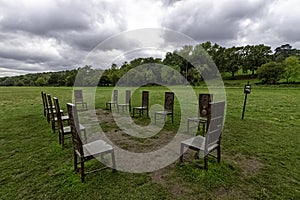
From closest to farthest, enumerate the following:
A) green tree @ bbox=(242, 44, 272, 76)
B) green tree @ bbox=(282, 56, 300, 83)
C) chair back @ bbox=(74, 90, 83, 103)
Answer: chair back @ bbox=(74, 90, 83, 103), green tree @ bbox=(282, 56, 300, 83), green tree @ bbox=(242, 44, 272, 76)

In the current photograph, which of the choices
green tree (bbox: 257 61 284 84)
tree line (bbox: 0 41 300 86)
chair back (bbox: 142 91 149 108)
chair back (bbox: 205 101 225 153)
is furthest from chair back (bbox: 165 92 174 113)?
green tree (bbox: 257 61 284 84)

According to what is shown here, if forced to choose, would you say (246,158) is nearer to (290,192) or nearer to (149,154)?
(290,192)

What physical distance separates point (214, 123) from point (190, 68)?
85.7 feet

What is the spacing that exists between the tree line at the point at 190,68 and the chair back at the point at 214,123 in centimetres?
1806

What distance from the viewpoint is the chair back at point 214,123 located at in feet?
8.59

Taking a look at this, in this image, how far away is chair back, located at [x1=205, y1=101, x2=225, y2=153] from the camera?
8.59 ft

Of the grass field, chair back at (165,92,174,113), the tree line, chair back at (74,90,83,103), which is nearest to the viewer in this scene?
the grass field

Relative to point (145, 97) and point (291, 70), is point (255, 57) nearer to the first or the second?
point (291, 70)

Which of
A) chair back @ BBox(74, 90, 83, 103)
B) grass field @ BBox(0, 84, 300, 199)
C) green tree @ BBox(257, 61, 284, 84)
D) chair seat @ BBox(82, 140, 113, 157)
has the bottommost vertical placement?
grass field @ BBox(0, 84, 300, 199)

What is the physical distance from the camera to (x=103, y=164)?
310 centimetres

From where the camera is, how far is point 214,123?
2703 mm

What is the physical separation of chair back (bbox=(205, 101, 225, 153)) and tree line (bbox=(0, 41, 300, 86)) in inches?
711

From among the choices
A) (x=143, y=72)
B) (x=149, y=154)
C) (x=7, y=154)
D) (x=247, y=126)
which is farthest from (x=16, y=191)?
(x=143, y=72)

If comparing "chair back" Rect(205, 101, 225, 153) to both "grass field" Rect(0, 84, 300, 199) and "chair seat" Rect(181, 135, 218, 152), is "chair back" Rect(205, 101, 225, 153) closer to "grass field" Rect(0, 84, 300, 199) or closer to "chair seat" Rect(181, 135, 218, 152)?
"chair seat" Rect(181, 135, 218, 152)
